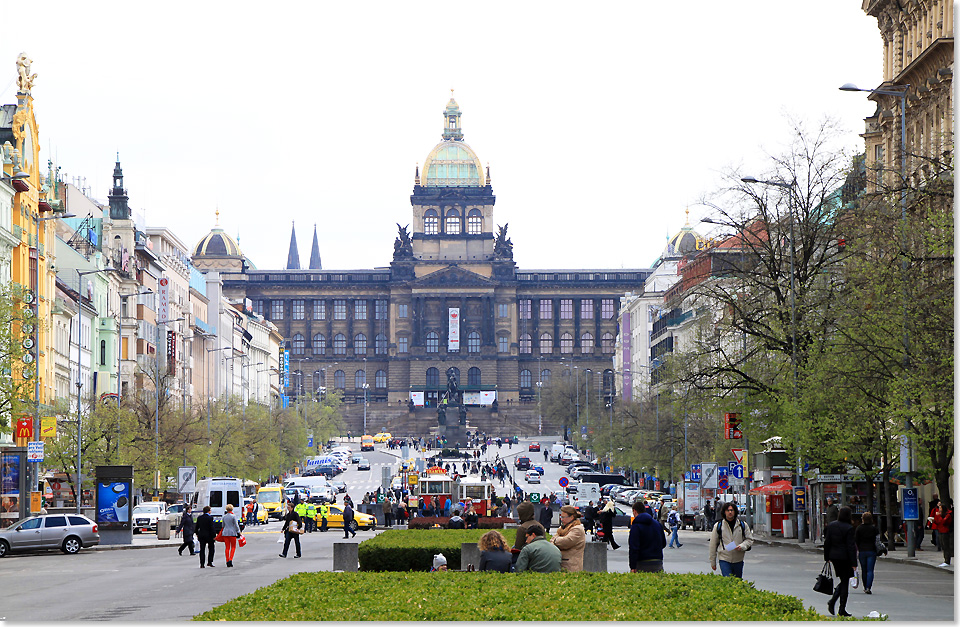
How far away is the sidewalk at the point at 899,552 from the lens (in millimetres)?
40812

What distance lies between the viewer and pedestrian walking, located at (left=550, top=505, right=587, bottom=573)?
21922mm

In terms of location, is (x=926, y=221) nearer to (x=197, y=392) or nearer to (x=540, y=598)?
(x=540, y=598)

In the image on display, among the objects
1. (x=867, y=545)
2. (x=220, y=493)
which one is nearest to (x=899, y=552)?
(x=867, y=545)

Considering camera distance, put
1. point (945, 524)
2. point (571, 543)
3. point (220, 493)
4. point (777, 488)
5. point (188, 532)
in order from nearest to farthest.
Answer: point (571, 543) → point (945, 524) → point (188, 532) → point (777, 488) → point (220, 493)

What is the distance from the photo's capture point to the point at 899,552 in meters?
46.8

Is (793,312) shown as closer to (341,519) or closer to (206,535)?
(206,535)

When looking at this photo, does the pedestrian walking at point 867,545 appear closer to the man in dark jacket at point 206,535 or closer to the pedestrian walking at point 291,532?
the man in dark jacket at point 206,535

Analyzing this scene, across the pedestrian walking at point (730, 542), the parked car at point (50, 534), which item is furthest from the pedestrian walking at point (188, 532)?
the pedestrian walking at point (730, 542)

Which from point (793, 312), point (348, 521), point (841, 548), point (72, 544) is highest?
point (793, 312)

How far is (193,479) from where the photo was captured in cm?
7812

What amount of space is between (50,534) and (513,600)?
38.0m

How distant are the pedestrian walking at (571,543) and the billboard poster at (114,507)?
123ft

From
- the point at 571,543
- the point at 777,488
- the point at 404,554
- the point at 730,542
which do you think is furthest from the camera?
the point at 777,488

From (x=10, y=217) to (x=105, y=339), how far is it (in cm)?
3160
